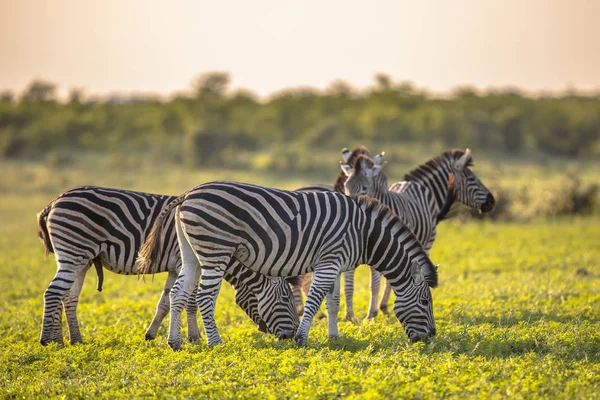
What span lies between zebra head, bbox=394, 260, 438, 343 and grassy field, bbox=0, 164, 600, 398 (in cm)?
20

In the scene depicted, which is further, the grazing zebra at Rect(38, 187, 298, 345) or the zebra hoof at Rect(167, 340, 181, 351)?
the grazing zebra at Rect(38, 187, 298, 345)

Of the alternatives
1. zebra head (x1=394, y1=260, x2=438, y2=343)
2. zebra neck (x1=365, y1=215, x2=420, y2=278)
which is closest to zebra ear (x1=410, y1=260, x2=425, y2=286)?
zebra head (x1=394, y1=260, x2=438, y2=343)

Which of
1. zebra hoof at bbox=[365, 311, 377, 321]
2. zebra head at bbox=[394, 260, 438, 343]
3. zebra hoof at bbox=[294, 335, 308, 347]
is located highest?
zebra head at bbox=[394, 260, 438, 343]

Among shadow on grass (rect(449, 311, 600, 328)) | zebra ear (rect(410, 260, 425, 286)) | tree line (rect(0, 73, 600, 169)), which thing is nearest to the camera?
zebra ear (rect(410, 260, 425, 286))

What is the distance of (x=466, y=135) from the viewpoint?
165ft

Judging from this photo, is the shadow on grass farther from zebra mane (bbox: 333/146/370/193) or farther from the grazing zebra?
zebra mane (bbox: 333/146/370/193)

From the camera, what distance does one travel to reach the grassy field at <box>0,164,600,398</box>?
6.41m

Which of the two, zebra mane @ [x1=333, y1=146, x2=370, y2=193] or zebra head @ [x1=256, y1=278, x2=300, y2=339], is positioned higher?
zebra mane @ [x1=333, y1=146, x2=370, y2=193]

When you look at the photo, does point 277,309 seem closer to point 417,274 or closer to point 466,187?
point 417,274

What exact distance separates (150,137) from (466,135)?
77.5 feet

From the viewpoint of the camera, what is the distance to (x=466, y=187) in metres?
11.8

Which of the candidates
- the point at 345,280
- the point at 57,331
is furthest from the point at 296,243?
the point at 57,331

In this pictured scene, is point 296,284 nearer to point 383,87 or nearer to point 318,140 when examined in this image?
point 318,140

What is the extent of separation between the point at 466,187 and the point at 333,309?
13.8 feet
